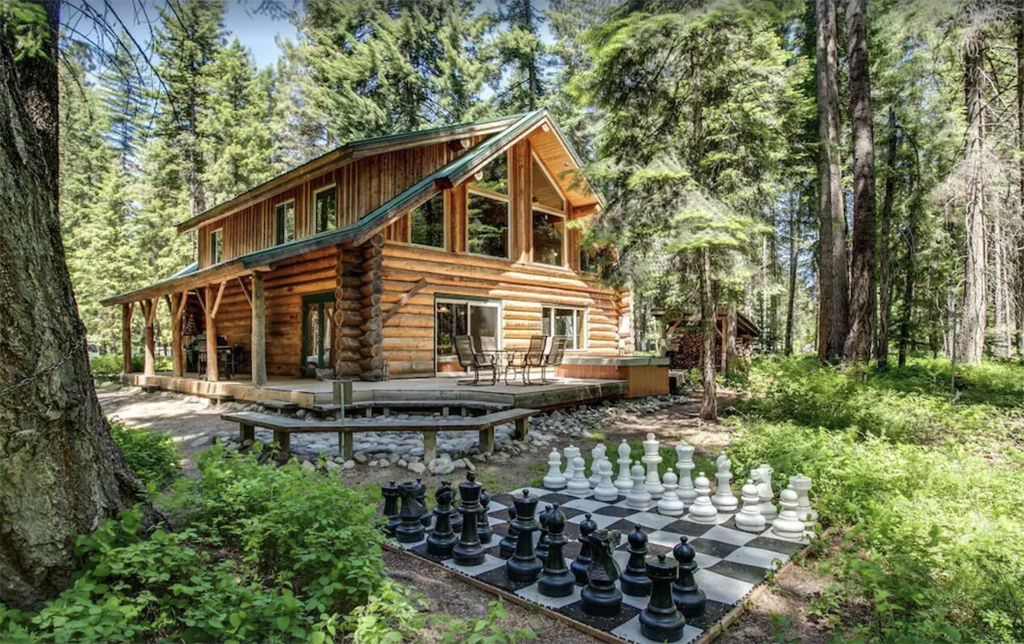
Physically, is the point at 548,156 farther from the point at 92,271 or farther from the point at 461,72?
the point at 92,271

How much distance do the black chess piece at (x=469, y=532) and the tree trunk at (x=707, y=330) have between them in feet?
22.8

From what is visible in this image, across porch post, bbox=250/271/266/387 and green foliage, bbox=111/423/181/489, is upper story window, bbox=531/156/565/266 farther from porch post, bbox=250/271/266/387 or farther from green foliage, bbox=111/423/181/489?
green foliage, bbox=111/423/181/489

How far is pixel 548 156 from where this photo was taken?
644 inches

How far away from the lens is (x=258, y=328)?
411 inches

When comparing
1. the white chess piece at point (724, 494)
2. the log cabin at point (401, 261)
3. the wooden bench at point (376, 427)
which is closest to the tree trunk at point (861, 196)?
the log cabin at point (401, 261)

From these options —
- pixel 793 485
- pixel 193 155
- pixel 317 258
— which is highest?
pixel 193 155

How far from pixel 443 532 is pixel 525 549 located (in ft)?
2.09

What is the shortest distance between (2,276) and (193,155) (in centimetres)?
2803

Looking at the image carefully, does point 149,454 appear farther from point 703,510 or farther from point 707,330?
point 707,330

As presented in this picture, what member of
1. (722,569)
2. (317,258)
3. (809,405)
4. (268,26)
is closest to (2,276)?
(268,26)

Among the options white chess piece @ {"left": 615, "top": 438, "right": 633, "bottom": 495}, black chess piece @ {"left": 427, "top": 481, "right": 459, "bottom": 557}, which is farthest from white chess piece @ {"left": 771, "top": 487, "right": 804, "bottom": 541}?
black chess piece @ {"left": 427, "top": 481, "right": 459, "bottom": 557}

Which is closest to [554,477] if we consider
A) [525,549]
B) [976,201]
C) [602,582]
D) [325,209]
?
[525,549]

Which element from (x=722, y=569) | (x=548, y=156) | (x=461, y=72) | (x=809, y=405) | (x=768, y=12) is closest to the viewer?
(x=722, y=569)

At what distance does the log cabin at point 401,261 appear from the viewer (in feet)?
38.0
